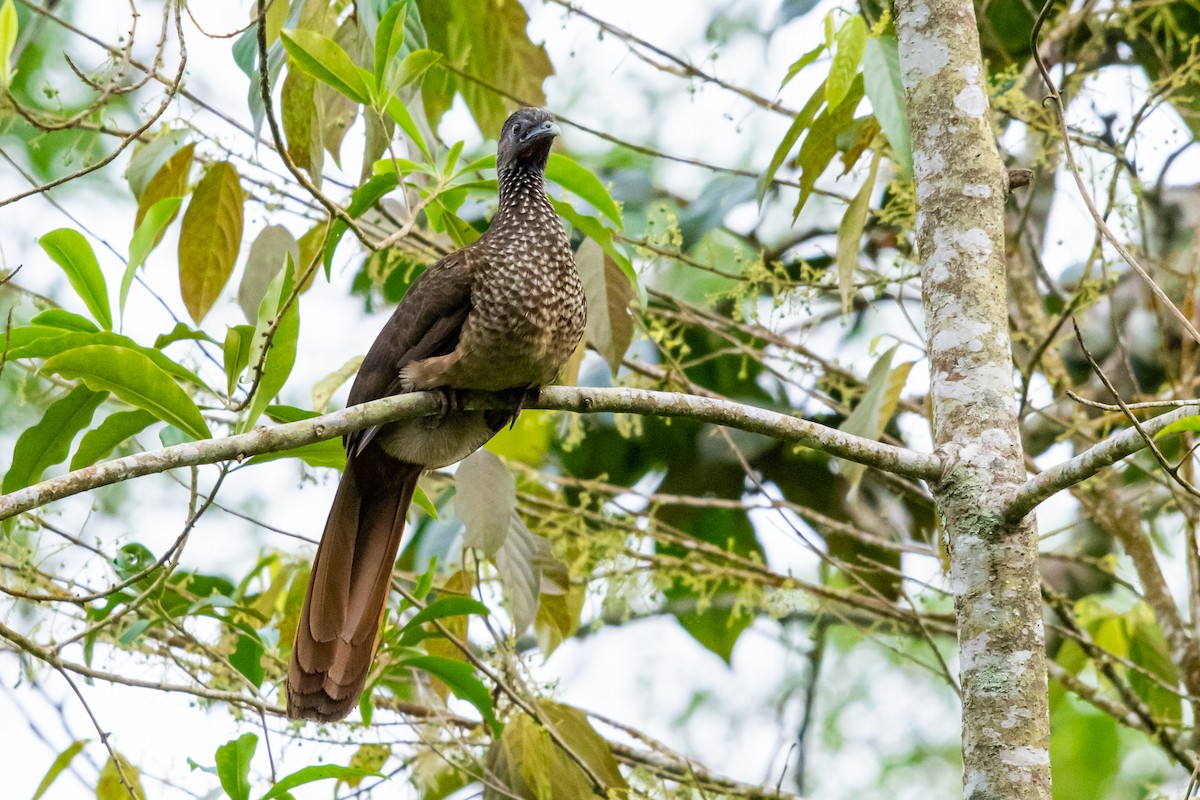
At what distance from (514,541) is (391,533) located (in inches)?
12.7

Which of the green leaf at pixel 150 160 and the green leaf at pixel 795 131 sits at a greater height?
the green leaf at pixel 150 160

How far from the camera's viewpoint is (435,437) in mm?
2889

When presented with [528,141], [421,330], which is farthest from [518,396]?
[528,141]

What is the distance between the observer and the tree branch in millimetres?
1864

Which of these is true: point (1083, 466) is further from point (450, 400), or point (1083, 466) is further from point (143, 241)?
point (143, 241)

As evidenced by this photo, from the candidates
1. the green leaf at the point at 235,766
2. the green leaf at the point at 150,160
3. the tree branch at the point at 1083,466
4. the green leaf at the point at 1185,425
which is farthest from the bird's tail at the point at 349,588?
the green leaf at the point at 1185,425

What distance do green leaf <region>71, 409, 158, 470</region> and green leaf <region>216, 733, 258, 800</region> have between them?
0.64 meters

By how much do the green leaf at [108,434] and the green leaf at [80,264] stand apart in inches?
8.3

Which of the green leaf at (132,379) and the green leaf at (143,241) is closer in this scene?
the green leaf at (132,379)

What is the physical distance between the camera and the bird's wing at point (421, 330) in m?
2.76

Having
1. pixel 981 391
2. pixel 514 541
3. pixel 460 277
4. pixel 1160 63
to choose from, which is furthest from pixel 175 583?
pixel 1160 63

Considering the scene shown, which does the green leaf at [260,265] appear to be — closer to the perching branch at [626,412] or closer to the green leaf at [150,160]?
the green leaf at [150,160]

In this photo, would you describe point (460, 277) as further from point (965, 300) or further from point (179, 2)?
point (965, 300)

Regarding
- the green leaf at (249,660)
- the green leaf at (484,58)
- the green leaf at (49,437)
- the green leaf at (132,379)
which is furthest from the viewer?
the green leaf at (484,58)
